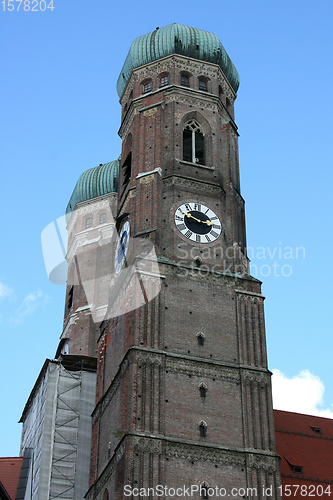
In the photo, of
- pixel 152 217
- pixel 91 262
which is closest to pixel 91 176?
pixel 91 262

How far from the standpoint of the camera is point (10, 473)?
44.5 meters

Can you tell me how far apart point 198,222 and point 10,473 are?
1572 cm

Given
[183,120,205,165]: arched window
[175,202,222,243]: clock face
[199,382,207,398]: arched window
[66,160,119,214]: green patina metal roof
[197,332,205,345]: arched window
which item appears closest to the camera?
[199,382,207,398]: arched window

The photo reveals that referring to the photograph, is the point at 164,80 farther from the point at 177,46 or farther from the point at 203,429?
the point at 203,429

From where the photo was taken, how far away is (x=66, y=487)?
40.4 metres

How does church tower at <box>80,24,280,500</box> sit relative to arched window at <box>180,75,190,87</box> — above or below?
below

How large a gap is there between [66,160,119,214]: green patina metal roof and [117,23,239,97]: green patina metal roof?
9863mm

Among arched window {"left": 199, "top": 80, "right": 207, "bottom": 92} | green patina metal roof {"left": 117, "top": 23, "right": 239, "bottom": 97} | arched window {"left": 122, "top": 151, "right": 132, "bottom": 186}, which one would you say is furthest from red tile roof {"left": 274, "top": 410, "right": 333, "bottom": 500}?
green patina metal roof {"left": 117, "top": 23, "right": 239, "bottom": 97}

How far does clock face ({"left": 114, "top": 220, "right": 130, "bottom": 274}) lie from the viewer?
40375 millimetres

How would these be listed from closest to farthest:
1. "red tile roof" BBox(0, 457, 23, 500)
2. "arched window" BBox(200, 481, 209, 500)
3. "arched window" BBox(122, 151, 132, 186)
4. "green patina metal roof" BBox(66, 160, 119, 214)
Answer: "arched window" BBox(200, 481, 209, 500) < "red tile roof" BBox(0, 457, 23, 500) < "arched window" BBox(122, 151, 132, 186) < "green patina metal roof" BBox(66, 160, 119, 214)

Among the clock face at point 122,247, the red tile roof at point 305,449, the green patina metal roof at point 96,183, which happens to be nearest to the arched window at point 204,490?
the red tile roof at point 305,449

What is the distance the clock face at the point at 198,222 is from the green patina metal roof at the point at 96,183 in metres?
15.8

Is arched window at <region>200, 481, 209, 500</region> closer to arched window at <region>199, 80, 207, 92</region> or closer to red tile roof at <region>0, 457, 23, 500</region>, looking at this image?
red tile roof at <region>0, 457, 23, 500</region>

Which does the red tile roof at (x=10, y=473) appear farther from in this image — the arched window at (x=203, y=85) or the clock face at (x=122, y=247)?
the arched window at (x=203, y=85)
